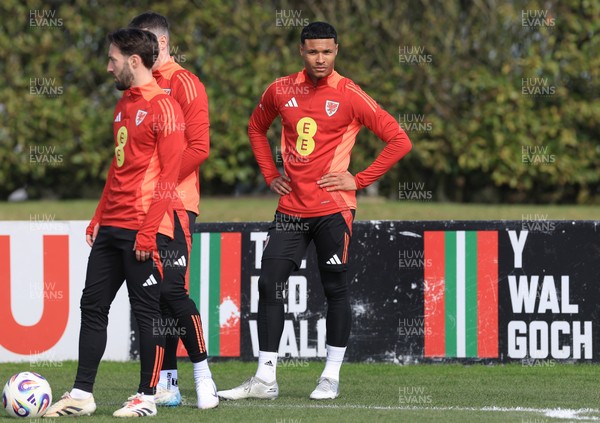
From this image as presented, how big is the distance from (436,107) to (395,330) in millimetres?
4837

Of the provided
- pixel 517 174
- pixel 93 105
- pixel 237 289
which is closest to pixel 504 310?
pixel 237 289

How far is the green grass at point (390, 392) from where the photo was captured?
249 inches

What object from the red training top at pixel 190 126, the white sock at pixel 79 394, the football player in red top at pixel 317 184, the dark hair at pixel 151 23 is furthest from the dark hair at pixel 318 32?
the white sock at pixel 79 394

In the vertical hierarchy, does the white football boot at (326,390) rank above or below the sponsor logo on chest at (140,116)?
below

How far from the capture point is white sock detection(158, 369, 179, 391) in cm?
677

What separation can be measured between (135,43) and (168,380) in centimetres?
190

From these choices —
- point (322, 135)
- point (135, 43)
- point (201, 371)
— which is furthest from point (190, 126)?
point (201, 371)

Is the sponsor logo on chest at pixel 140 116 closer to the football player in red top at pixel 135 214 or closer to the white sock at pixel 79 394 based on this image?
the football player in red top at pixel 135 214

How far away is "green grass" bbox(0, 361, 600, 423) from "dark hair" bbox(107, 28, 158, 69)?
73.1 inches

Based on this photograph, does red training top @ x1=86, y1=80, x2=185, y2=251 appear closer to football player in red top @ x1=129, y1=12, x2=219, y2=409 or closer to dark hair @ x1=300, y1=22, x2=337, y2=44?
football player in red top @ x1=129, y1=12, x2=219, y2=409

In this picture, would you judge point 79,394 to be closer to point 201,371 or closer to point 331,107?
point 201,371

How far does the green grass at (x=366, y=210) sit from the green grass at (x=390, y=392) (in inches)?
101

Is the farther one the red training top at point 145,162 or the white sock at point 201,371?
the white sock at point 201,371

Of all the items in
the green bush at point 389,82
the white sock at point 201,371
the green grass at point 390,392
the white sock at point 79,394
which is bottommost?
the green grass at point 390,392
